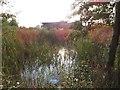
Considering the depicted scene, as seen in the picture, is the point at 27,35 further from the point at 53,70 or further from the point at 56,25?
the point at 53,70

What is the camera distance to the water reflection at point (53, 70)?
8.76 ft

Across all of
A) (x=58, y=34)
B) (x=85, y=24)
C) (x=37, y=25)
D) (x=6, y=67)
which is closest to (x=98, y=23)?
(x=85, y=24)

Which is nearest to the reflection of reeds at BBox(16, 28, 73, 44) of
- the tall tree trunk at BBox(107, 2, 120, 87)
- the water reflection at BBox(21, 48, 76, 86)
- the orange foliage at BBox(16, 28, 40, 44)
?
the orange foliage at BBox(16, 28, 40, 44)

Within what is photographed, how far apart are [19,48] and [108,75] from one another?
2.83ft

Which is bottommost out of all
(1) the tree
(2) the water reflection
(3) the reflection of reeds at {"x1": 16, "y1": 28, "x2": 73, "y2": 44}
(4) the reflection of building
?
(2) the water reflection

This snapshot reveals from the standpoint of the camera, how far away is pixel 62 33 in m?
2.59

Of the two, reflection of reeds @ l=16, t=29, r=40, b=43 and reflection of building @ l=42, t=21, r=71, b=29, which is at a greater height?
reflection of building @ l=42, t=21, r=71, b=29

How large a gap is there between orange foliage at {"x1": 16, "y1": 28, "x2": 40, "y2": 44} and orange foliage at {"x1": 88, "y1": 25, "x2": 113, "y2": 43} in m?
0.49

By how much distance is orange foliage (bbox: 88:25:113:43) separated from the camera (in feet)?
8.72

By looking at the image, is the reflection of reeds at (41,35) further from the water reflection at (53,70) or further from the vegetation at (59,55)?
the water reflection at (53,70)

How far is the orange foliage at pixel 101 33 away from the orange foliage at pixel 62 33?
199 mm

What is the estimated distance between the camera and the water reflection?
Answer: 105 inches

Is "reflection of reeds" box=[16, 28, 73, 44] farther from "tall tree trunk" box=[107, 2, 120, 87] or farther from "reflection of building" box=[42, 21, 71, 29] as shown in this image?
"tall tree trunk" box=[107, 2, 120, 87]

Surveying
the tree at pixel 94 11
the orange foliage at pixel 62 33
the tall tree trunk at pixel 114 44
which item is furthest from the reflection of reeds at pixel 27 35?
the tall tree trunk at pixel 114 44
